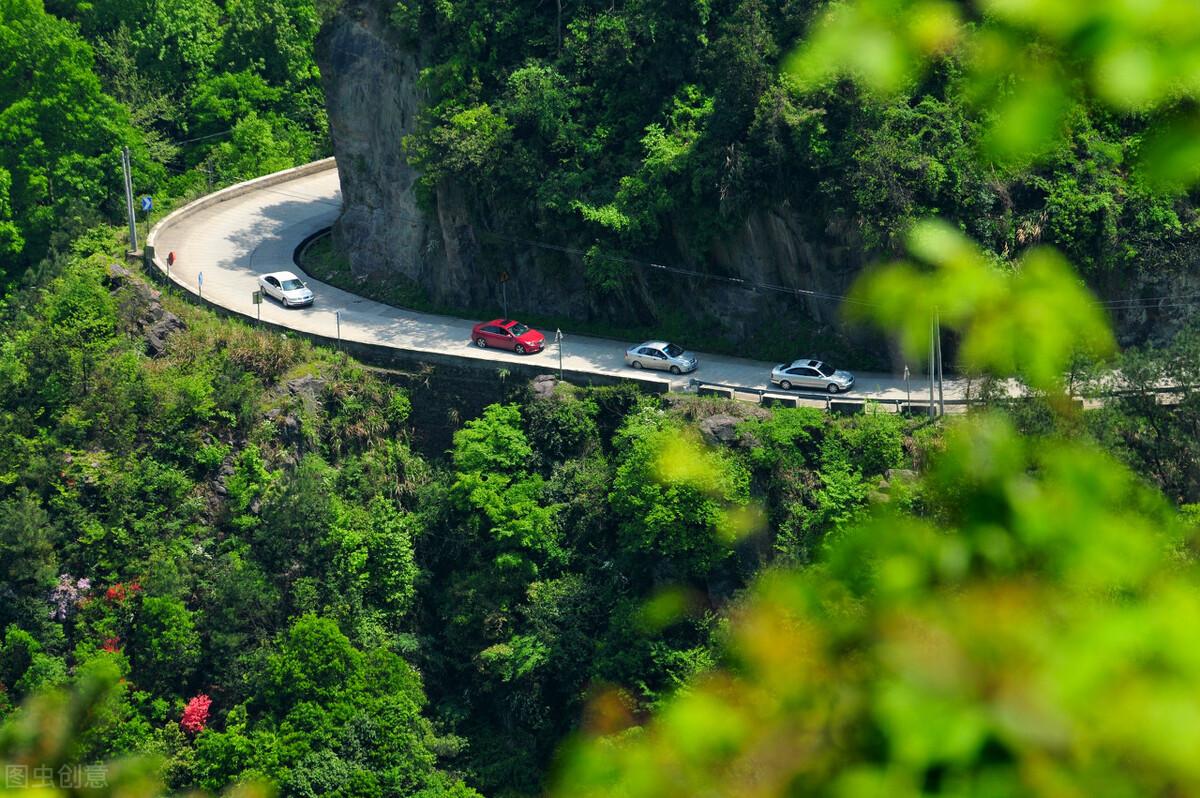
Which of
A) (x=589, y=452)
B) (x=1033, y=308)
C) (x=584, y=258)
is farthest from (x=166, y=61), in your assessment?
(x=1033, y=308)

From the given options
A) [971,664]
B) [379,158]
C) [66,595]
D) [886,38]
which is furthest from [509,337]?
[971,664]

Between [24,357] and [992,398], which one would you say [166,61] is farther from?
[992,398]

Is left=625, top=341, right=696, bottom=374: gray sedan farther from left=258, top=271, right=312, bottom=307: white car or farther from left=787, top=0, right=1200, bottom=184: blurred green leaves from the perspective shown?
left=787, top=0, right=1200, bottom=184: blurred green leaves

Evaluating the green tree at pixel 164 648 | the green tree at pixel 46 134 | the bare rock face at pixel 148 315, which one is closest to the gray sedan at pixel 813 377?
the green tree at pixel 164 648

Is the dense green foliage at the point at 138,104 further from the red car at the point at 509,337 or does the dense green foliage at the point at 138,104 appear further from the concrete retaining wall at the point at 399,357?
the red car at the point at 509,337

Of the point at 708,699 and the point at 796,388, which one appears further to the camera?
the point at 796,388

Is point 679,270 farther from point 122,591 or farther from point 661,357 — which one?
point 122,591

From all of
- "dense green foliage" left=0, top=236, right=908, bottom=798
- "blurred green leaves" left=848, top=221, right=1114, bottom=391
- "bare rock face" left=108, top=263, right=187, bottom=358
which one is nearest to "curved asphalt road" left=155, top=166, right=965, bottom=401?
"bare rock face" left=108, top=263, right=187, bottom=358
